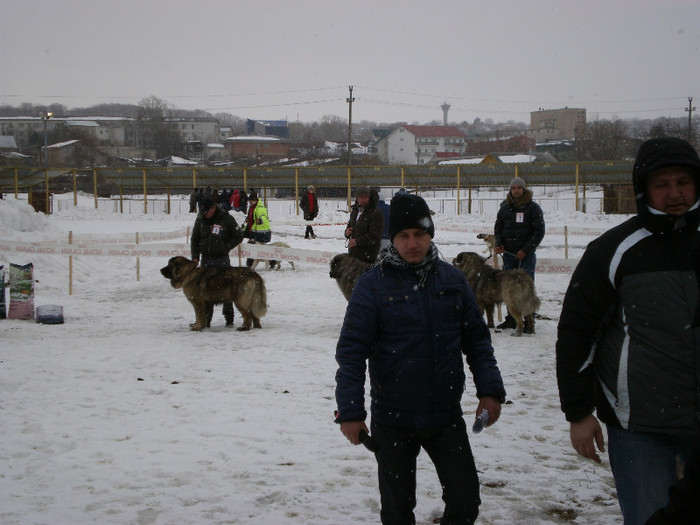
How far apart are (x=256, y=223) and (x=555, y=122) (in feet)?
421

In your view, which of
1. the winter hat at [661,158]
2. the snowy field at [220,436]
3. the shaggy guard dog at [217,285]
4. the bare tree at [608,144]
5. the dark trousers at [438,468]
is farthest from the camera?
the bare tree at [608,144]

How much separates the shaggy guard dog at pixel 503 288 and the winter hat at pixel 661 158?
223 inches

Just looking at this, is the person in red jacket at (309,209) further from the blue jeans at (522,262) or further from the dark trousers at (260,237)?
the blue jeans at (522,262)

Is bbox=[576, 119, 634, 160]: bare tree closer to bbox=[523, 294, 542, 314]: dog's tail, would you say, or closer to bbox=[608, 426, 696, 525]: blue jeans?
bbox=[523, 294, 542, 314]: dog's tail

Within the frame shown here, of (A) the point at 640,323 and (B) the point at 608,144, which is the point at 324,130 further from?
(A) the point at 640,323

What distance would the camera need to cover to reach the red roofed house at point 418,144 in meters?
105

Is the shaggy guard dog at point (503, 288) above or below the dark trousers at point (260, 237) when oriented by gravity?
below

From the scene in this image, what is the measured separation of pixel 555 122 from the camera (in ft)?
441

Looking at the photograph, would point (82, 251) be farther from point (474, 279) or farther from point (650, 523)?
point (650, 523)

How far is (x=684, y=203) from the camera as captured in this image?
2506 millimetres

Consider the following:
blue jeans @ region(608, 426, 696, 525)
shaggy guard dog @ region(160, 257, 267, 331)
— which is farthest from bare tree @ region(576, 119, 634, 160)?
blue jeans @ region(608, 426, 696, 525)

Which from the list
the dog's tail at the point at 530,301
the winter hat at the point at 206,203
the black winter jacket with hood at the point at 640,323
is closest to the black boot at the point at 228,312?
the winter hat at the point at 206,203

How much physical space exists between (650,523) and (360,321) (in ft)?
4.92

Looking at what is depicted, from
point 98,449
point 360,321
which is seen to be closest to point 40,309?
point 98,449
